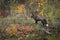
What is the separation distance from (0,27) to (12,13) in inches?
12.5

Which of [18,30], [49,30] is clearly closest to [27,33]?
[18,30]

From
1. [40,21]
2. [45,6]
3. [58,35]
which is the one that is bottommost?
[58,35]

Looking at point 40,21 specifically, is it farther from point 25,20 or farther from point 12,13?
point 12,13

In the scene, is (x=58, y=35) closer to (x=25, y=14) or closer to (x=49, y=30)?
(x=49, y=30)

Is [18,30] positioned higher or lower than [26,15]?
lower

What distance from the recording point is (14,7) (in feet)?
10.8

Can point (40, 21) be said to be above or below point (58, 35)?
above

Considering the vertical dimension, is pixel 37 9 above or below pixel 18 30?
above

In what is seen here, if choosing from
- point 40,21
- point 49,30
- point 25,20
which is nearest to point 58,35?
point 49,30

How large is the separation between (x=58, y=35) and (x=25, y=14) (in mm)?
655

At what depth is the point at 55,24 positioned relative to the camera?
10.5 ft

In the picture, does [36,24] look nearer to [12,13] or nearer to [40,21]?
[40,21]

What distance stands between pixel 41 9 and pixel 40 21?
0.67 feet

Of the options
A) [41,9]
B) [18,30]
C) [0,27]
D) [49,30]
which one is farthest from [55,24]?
[0,27]
